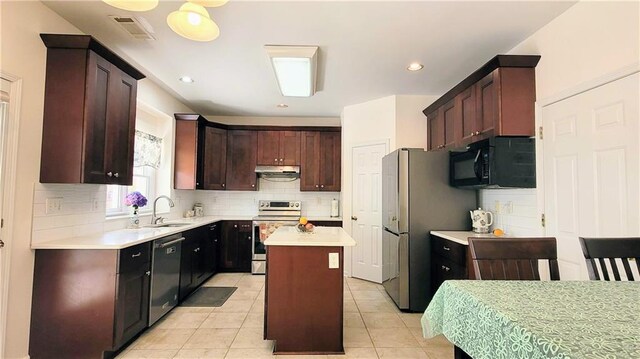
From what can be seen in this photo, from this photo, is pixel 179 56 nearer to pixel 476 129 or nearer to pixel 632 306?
pixel 476 129

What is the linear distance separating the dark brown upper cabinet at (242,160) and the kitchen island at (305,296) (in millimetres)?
2805

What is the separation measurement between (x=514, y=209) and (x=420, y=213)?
0.84 metres

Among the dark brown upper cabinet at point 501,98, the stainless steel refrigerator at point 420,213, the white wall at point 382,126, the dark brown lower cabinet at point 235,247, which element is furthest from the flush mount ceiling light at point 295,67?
the dark brown lower cabinet at point 235,247

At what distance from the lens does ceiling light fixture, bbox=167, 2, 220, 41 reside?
1575 millimetres

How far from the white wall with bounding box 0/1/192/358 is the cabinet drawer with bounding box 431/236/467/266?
332 cm

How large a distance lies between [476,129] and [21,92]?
3.61 meters

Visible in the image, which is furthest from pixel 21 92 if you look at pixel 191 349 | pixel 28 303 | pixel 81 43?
pixel 191 349

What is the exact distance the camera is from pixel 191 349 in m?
2.31

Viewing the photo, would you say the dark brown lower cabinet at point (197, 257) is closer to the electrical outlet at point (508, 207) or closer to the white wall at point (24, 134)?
the white wall at point (24, 134)

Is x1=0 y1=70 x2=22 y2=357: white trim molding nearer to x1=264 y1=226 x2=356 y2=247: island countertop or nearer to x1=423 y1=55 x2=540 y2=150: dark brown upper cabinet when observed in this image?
x1=264 y1=226 x2=356 y2=247: island countertop

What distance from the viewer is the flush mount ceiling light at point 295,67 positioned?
268 cm

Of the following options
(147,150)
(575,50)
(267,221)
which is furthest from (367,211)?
(147,150)

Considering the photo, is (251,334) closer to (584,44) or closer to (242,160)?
(242,160)

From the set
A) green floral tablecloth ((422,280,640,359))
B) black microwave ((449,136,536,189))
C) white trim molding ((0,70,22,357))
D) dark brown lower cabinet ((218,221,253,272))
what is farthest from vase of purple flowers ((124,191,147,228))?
black microwave ((449,136,536,189))
